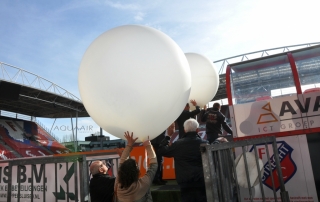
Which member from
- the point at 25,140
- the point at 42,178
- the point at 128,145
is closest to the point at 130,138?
the point at 128,145

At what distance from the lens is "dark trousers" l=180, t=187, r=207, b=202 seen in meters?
3.29

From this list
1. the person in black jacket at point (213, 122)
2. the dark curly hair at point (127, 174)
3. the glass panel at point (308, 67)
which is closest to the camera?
the dark curly hair at point (127, 174)

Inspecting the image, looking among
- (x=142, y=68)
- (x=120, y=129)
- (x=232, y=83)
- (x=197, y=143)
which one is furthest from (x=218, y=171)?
(x=232, y=83)

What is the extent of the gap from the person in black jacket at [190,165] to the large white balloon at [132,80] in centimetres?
53

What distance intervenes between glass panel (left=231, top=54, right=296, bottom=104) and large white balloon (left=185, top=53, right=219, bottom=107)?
42cm

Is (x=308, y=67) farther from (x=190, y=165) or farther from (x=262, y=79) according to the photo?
(x=190, y=165)

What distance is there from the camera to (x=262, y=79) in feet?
15.0

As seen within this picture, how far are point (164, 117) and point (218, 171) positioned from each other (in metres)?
0.81

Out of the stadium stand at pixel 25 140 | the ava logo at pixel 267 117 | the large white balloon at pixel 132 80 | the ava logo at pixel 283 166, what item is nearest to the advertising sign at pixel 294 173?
the ava logo at pixel 283 166

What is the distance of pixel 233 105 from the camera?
4602 millimetres

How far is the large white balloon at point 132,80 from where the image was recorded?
2.76 metres

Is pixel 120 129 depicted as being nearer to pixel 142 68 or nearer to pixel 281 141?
pixel 142 68

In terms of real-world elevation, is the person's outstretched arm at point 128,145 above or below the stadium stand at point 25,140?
below

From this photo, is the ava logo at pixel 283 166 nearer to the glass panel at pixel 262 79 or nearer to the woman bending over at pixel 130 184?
the glass panel at pixel 262 79
